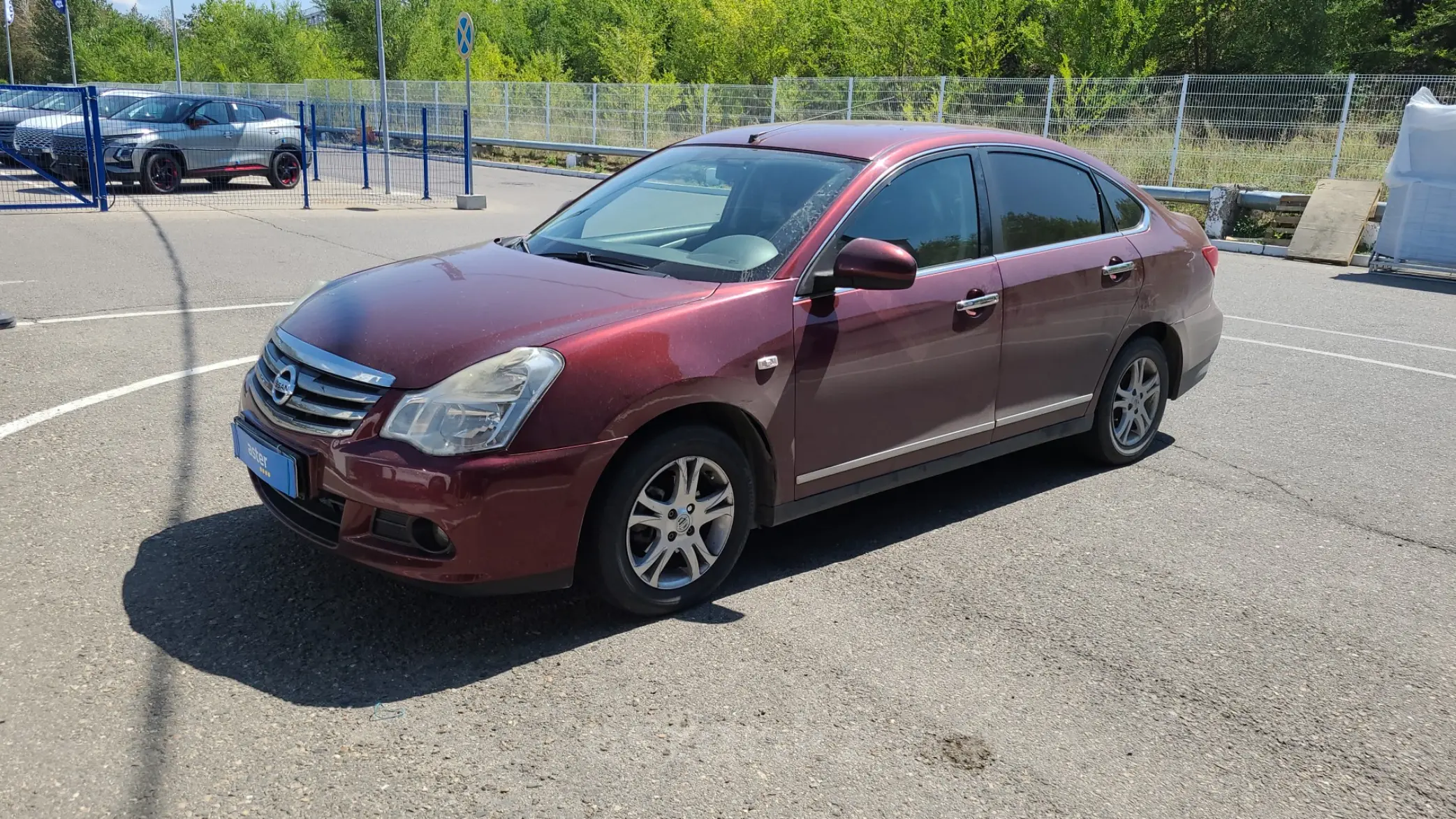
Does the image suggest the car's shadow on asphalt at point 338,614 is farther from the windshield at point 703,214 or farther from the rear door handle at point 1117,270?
the rear door handle at point 1117,270

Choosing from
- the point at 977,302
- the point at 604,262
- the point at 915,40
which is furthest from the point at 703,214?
the point at 915,40

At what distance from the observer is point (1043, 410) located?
5.07 metres

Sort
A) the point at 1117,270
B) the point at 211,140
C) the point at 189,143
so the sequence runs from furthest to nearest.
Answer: the point at 211,140
the point at 189,143
the point at 1117,270

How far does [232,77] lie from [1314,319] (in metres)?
70.7

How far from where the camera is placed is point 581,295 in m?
3.85

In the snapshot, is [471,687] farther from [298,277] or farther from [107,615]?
[298,277]

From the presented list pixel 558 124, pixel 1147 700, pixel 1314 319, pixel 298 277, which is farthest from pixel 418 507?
pixel 558 124

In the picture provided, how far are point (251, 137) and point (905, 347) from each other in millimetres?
17423

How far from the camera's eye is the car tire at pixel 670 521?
3568mm

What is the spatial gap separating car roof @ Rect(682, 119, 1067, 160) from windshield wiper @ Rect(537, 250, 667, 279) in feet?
3.06

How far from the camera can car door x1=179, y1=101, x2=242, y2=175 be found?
1806 cm

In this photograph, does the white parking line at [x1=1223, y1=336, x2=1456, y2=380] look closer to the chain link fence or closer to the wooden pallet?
the chain link fence

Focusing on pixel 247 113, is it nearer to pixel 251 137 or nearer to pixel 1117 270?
pixel 251 137

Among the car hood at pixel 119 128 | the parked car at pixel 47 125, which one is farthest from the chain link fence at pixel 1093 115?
the parked car at pixel 47 125
